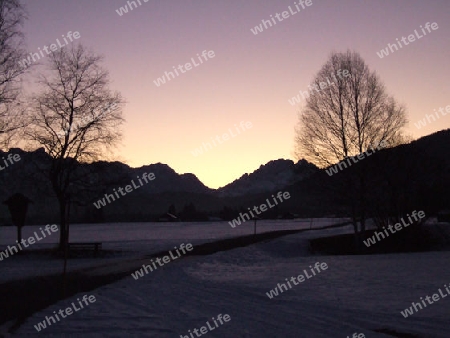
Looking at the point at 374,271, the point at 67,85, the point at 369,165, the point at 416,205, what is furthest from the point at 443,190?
the point at 67,85

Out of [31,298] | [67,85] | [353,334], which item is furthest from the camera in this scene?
[67,85]

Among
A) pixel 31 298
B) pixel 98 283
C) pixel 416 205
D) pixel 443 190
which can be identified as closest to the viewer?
pixel 31 298

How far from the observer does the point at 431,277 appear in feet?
53.8

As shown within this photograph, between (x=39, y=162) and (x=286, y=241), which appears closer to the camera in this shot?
(x=39, y=162)

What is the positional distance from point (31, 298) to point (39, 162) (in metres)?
19.0

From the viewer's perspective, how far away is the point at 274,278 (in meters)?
16.9

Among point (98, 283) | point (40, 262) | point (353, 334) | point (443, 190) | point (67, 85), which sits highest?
point (67, 85)

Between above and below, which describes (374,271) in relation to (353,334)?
below

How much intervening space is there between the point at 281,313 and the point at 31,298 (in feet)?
22.9

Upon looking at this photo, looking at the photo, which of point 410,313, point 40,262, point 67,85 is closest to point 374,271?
point 410,313

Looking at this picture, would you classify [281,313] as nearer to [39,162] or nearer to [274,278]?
[274,278]

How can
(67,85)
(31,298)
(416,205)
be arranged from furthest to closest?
(416,205), (67,85), (31,298)

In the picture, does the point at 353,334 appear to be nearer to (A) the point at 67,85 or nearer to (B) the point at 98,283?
(B) the point at 98,283

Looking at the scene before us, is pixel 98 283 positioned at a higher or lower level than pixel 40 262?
lower
